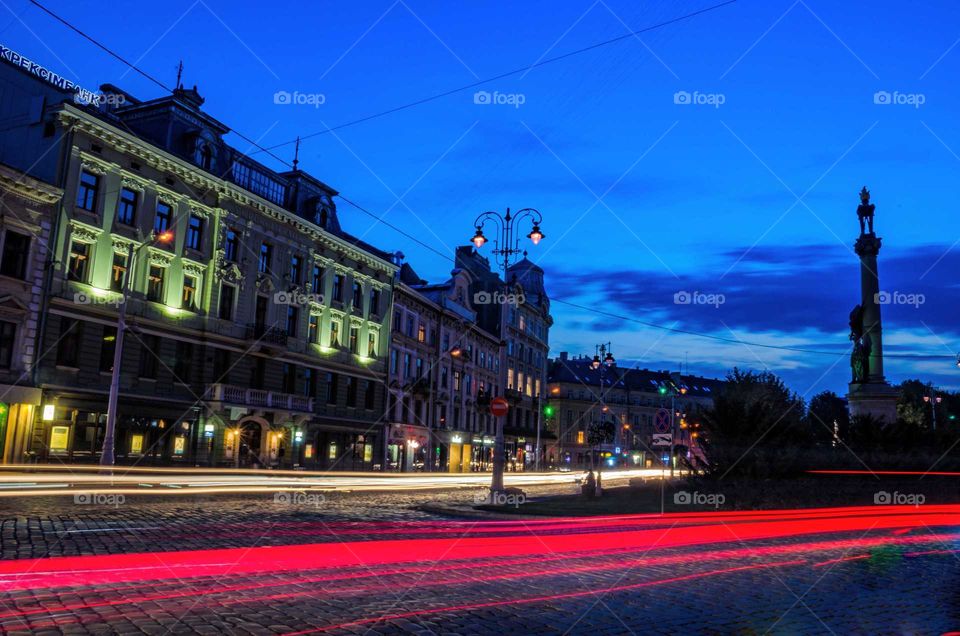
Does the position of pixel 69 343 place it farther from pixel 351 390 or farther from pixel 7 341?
pixel 351 390

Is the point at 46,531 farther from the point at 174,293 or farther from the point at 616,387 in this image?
the point at 616,387

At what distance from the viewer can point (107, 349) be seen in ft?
108

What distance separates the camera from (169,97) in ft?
121

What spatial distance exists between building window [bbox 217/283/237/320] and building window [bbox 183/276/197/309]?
171cm

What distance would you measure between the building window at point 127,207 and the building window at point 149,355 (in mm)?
5370

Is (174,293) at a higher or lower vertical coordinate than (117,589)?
higher

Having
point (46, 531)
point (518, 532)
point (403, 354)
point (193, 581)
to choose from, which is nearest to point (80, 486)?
point (46, 531)

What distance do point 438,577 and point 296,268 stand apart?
122ft

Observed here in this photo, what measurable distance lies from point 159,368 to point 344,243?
51.7 ft
